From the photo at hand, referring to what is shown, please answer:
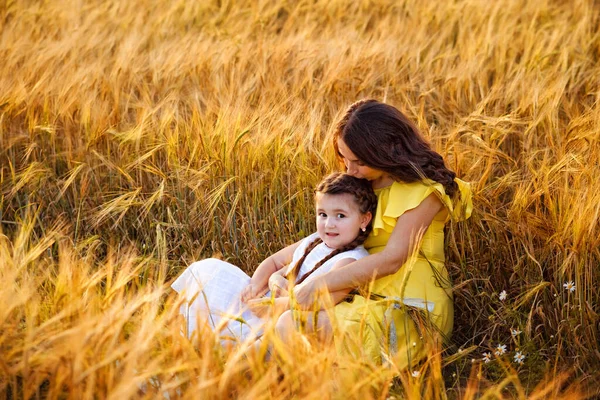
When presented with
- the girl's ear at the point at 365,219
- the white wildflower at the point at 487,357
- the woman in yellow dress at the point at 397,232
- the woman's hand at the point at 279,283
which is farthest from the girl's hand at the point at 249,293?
the white wildflower at the point at 487,357

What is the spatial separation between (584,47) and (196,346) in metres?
3.08

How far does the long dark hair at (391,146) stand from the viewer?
7.72 ft

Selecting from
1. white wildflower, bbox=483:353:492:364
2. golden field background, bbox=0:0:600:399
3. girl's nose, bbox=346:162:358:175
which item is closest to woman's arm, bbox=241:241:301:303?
golden field background, bbox=0:0:600:399

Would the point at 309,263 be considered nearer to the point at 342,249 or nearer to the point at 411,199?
the point at 342,249

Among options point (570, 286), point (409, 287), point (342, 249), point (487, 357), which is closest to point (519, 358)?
point (487, 357)

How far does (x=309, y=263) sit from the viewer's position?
8.11 feet

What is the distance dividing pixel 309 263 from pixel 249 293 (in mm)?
245

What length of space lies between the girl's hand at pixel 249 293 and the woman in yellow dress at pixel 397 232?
0.32m

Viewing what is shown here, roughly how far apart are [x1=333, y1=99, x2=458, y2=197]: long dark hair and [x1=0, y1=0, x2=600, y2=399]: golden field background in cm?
29

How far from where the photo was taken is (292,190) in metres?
2.91

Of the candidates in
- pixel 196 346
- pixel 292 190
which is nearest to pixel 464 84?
pixel 292 190

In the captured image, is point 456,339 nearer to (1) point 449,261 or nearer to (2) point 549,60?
(1) point 449,261

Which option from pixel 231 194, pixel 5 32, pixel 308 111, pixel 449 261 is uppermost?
pixel 5 32

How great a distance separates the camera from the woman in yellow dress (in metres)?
2.23
